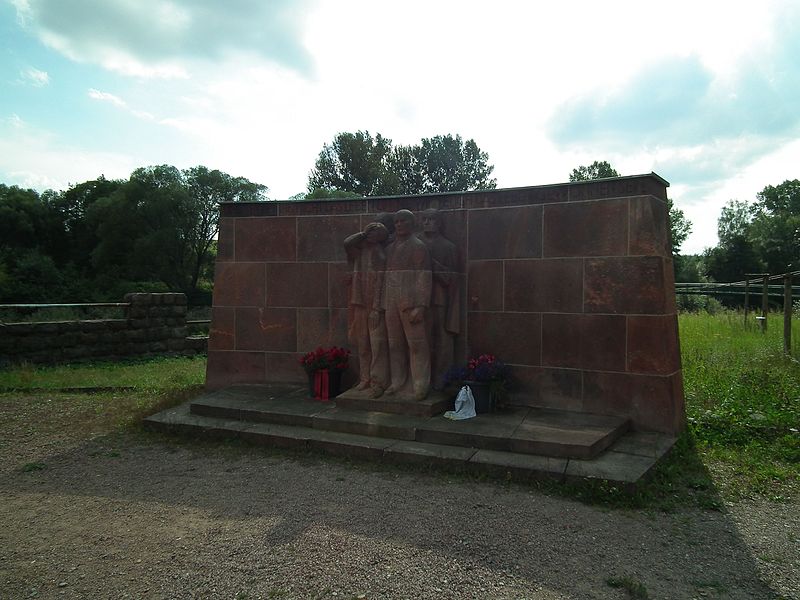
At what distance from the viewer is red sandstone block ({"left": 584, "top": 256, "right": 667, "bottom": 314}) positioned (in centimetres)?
514

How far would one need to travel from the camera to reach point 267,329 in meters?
7.12

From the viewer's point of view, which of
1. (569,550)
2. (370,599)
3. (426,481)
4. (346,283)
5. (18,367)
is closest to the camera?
(370,599)

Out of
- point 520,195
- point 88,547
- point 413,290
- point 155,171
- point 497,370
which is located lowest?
point 88,547

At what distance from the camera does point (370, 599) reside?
269 centimetres

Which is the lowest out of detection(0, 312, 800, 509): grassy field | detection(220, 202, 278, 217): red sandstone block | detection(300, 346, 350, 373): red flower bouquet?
detection(0, 312, 800, 509): grassy field

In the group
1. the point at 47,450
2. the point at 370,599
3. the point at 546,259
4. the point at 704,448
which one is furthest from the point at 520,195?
the point at 47,450

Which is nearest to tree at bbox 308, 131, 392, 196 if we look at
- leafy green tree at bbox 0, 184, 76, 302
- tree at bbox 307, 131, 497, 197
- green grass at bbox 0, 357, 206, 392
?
tree at bbox 307, 131, 497, 197

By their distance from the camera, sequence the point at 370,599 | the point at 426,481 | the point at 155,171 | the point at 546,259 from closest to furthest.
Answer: the point at 370,599, the point at 426,481, the point at 546,259, the point at 155,171

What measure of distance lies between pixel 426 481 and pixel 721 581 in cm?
206

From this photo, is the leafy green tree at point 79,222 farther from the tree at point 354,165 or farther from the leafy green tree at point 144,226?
the tree at point 354,165

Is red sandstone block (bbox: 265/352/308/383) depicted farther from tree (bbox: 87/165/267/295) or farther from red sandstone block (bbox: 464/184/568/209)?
tree (bbox: 87/165/267/295)

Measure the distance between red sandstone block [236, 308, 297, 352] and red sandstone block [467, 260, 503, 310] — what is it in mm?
2348

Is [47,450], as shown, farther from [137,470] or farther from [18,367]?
[18,367]

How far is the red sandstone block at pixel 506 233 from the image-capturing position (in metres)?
5.78
